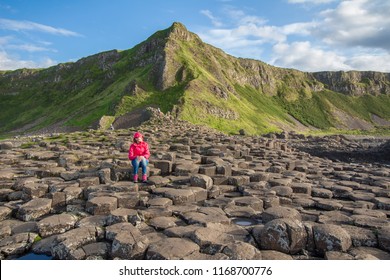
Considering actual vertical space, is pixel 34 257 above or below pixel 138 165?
below

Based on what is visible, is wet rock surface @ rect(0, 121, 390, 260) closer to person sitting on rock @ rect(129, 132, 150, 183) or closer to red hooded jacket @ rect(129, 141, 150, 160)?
person sitting on rock @ rect(129, 132, 150, 183)

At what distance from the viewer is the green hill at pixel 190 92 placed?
61.1m

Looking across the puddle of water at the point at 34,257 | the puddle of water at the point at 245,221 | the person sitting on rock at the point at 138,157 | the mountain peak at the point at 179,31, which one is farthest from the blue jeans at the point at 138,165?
the mountain peak at the point at 179,31

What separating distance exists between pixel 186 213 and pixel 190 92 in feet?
175

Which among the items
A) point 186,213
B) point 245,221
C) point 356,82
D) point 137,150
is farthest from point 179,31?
point 356,82

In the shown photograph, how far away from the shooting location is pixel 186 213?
28.7 ft

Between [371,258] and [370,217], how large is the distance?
3.05m

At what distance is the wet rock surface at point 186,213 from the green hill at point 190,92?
132 feet

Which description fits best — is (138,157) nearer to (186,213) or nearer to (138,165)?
(138,165)

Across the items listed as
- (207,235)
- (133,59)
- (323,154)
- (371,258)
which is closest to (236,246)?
(207,235)

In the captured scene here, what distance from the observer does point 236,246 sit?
612 centimetres

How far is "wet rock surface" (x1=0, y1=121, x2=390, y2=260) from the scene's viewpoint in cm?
654

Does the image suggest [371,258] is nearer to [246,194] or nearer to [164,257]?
[164,257]
